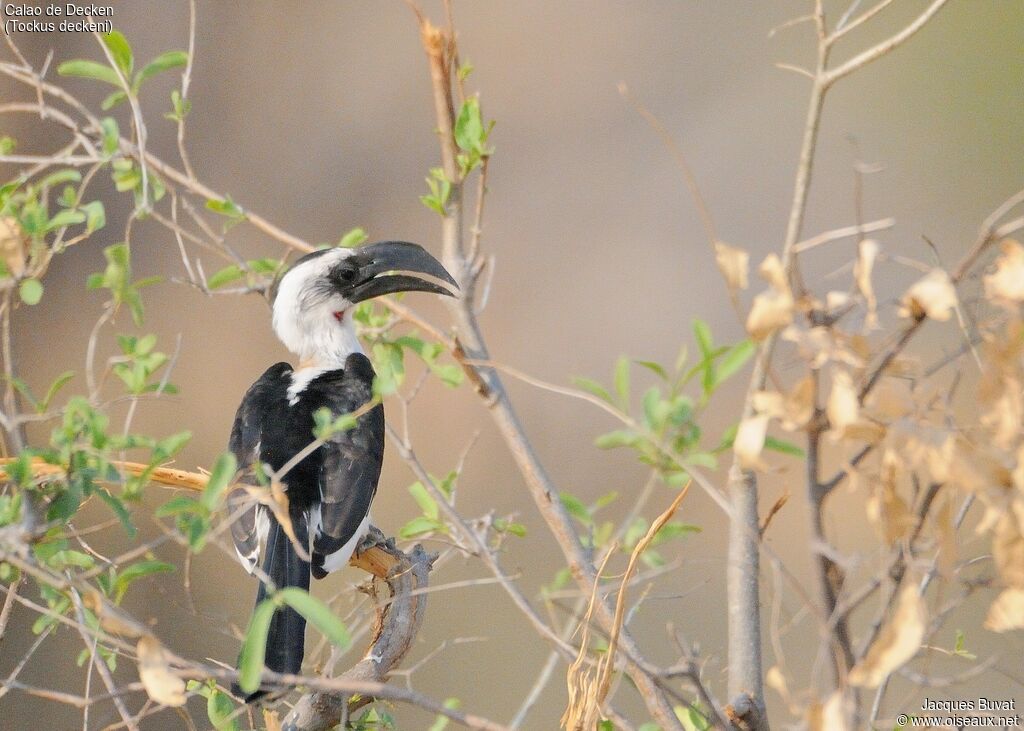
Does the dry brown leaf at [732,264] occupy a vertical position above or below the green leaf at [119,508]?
above

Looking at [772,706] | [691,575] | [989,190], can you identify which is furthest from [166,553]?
[989,190]

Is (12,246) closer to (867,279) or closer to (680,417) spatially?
(680,417)

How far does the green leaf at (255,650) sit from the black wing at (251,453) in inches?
37.2

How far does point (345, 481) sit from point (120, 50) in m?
1.02

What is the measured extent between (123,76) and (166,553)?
3.80 meters

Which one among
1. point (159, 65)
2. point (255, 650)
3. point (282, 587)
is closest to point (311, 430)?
point (282, 587)

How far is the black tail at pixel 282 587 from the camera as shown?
2.06 metres

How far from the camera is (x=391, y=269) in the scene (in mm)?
2939

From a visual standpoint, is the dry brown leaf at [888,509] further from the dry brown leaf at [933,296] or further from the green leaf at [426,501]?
the green leaf at [426,501]

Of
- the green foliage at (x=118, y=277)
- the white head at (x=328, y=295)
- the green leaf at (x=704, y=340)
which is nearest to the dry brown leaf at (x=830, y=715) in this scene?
the green leaf at (x=704, y=340)

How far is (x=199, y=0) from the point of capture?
621 cm

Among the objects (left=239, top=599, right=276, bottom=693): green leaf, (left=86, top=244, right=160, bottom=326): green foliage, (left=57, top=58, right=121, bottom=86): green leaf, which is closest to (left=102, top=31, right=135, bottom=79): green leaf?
(left=57, top=58, right=121, bottom=86): green leaf

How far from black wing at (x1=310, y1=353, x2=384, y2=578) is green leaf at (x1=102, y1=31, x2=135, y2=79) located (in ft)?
3.10

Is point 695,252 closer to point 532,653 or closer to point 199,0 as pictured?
point 532,653
